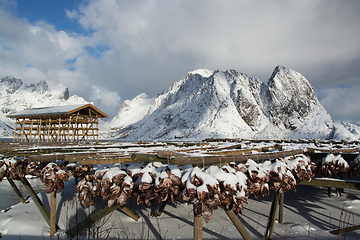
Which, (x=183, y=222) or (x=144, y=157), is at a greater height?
(x=144, y=157)

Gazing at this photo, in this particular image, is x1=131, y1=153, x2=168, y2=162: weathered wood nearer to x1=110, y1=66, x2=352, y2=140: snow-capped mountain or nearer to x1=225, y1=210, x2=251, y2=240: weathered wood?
x1=225, y1=210, x2=251, y2=240: weathered wood

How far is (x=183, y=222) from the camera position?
5.84m

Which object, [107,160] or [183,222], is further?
[183,222]

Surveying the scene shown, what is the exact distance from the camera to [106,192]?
333 centimetres

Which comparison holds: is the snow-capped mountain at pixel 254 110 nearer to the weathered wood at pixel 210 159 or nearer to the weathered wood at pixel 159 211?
the weathered wood at pixel 159 211

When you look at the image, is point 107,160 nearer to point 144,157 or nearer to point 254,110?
point 144,157

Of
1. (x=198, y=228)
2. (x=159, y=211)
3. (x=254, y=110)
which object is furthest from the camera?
(x=254, y=110)

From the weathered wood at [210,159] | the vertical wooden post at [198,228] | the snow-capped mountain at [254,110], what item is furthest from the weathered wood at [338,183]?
the snow-capped mountain at [254,110]

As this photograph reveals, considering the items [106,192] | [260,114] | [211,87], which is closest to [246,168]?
[106,192]

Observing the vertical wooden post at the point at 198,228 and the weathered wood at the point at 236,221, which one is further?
the weathered wood at the point at 236,221

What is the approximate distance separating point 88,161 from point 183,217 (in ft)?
12.7

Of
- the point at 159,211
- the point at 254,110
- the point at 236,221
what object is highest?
the point at 254,110

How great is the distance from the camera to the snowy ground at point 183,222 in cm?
498

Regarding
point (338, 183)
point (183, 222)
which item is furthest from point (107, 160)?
point (338, 183)
